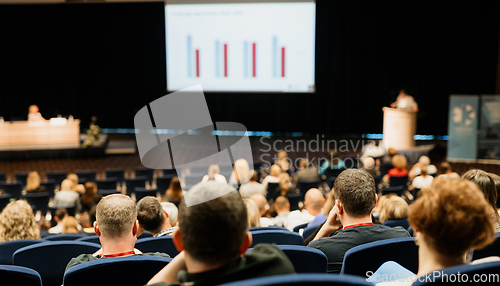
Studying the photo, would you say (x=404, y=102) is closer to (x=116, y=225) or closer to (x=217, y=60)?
(x=217, y=60)

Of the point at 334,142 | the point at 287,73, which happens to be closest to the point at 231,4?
the point at 287,73

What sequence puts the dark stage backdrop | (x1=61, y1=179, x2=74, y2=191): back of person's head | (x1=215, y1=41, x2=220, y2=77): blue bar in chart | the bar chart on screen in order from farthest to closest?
the dark stage backdrop, (x1=215, y1=41, x2=220, y2=77): blue bar in chart, the bar chart on screen, (x1=61, y1=179, x2=74, y2=191): back of person's head

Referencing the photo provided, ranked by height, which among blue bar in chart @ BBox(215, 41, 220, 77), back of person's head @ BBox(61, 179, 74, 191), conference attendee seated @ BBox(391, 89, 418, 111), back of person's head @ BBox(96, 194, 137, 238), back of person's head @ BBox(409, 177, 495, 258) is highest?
blue bar in chart @ BBox(215, 41, 220, 77)

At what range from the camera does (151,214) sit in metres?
3.13

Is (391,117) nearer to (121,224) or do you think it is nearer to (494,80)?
Result: (494,80)

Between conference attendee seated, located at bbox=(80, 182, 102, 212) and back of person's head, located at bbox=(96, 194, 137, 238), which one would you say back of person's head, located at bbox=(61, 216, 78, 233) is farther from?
back of person's head, located at bbox=(96, 194, 137, 238)

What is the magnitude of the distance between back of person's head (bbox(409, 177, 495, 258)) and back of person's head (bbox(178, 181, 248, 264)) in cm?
58

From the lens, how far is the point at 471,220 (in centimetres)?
131

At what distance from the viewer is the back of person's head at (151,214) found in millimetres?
3125

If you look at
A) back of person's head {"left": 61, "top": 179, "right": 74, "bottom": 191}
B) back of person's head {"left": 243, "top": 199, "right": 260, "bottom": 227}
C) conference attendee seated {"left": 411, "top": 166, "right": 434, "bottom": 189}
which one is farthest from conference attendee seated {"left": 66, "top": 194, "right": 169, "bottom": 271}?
conference attendee seated {"left": 411, "top": 166, "right": 434, "bottom": 189}

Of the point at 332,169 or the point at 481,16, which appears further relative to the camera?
the point at 481,16

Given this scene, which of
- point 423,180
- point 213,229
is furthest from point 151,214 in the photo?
point 423,180

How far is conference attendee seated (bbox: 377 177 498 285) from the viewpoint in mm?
1312

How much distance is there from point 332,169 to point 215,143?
5.65 m
